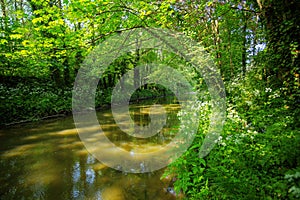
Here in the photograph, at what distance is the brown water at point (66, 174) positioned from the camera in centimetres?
390

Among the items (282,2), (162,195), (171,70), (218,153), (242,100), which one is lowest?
(162,195)

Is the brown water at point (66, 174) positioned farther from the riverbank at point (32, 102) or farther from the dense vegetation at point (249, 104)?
the riverbank at point (32, 102)

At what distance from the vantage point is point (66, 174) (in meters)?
4.72

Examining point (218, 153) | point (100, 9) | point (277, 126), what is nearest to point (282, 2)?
point (277, 126)

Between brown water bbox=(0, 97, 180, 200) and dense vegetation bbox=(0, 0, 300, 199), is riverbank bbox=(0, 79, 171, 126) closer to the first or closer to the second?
brown water bbox=(0, 97, 180, 200)

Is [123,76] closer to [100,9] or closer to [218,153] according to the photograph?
[100,9]

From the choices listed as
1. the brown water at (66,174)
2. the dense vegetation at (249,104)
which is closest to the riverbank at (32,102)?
the brown water at (66,174)

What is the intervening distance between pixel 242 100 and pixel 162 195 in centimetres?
301

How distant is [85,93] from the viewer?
51.8ft

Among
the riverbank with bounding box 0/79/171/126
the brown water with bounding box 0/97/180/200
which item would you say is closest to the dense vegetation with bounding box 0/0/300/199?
the brown water with bounding box 0/97/180/200

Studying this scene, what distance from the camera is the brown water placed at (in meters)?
3.90

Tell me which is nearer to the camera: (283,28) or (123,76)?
(283,28)

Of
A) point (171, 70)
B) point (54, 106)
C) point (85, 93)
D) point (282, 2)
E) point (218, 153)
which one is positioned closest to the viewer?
point (218, 153)

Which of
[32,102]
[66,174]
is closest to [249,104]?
[66,174]
